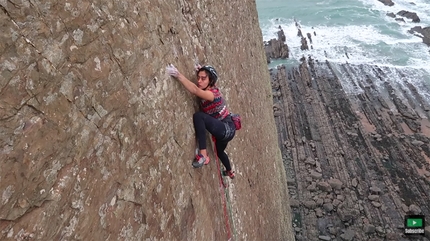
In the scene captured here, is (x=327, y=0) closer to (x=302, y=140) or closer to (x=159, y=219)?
(x=302, y=140)

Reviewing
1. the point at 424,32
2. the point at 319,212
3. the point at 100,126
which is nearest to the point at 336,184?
the point at 319,212

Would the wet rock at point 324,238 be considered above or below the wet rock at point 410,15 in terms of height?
above

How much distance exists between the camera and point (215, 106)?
5141mm

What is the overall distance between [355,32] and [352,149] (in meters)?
25.8

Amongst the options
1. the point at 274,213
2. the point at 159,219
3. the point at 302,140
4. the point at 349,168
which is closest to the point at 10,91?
the point at 159,219

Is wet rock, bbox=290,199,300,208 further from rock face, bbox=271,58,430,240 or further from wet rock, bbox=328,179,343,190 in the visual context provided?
wet rock, bbox=328,179,343,190

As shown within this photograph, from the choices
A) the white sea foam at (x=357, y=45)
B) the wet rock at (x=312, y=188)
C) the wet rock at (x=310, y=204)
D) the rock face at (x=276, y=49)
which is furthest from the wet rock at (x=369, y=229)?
the rock face at (x=276, y=49)

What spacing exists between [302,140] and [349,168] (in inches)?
168

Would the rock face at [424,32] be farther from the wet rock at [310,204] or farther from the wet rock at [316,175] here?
the wet rock at [310,204]

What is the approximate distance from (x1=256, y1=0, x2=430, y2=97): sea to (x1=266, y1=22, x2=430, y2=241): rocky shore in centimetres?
236

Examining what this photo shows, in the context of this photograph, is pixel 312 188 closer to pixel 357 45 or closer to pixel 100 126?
pixel 100 126

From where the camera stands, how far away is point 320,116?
28016 mm

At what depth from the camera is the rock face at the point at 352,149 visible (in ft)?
62.5

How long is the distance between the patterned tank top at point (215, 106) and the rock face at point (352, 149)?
49.4 feet
